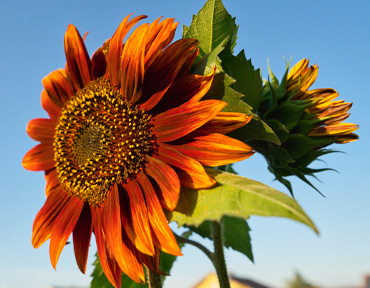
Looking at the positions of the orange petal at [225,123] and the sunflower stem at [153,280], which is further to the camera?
the sunflower stem at [153,280]

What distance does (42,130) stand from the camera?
1.53m

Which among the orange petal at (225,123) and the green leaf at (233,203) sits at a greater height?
the orange petal at (225,123)

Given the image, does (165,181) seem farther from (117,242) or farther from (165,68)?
(165,68)

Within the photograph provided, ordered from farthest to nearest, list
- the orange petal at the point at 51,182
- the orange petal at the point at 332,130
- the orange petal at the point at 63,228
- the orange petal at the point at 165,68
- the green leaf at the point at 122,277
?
the orange petal at the point at 332,130 < the green leaf at the point at 122,277 < the orange petal at the point at 51,182 < the orange petal at the point at 63,228 < the orange petal at the point at 165,68

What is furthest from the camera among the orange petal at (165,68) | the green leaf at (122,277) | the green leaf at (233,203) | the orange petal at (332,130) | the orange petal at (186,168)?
the orange petal at (332,130)

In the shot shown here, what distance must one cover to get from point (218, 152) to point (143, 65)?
12.2 inches

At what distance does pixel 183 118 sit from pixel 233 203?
284 mm

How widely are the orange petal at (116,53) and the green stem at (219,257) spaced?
2.07ft

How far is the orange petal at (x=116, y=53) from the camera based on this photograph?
1.20 m

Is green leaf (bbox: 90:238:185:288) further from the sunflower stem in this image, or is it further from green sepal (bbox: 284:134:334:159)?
green sepal (bbox: 284:134:334:159)

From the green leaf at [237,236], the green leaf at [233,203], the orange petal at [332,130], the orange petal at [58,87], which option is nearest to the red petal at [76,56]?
the orange petal at [58,87]

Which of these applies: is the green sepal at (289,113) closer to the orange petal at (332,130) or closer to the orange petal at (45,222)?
the orange petal at (332,130)

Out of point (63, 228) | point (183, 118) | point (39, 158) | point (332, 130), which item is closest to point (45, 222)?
point (63, 228)

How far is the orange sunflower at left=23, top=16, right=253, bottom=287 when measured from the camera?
109cm
